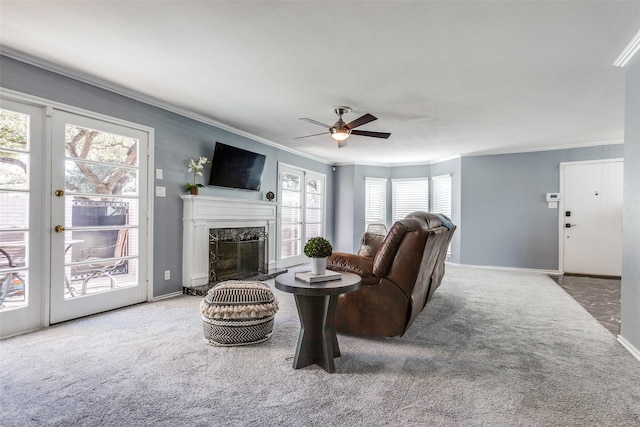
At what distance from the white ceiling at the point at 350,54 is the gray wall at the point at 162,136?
0.57 ft

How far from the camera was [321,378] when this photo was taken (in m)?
2.14

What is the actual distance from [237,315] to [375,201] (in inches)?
238

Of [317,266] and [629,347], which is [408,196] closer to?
[629,347]

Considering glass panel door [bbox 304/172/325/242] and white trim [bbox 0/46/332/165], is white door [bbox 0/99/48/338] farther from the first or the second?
glass panel door [bbox 304/172/325/242]

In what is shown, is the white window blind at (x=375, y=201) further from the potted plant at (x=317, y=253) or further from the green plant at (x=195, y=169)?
the potted plant at (x=317, y=253)

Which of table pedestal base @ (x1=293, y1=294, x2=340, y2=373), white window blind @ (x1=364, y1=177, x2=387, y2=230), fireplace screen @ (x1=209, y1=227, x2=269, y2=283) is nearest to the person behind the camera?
table pedestal base @ (x1=293, y1=294, x2=340, y2=373)

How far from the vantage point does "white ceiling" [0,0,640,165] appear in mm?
2158

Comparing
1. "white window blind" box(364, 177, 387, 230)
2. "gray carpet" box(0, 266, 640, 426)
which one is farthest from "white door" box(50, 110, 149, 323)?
"white window blind" box(364, 177, 387, 230)

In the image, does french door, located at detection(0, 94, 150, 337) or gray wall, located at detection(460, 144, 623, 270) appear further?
gray wall, located at detection(460, 144, 623, 270)

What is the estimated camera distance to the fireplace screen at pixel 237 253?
181 inches

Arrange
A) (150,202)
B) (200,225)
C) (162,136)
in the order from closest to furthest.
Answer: (150,202) → (162,136) → (200,225)

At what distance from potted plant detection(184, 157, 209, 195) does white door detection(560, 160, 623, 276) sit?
20.1 ft

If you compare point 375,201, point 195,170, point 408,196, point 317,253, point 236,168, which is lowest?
point 317,253

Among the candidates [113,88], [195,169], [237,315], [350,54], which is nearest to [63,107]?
[113,88]
